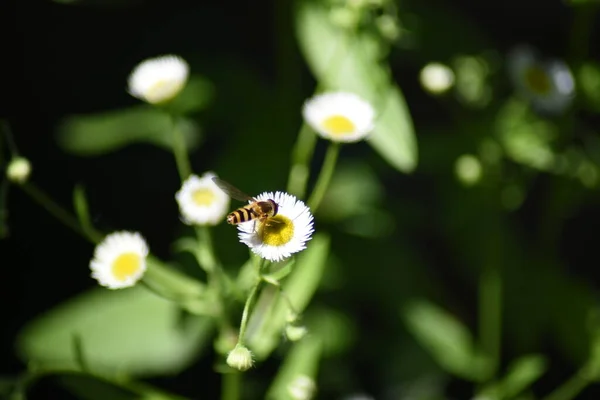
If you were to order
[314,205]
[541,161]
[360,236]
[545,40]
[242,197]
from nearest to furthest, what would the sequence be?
[242,197] → [314,205] → [541,161] → [360,236] → [545,40]

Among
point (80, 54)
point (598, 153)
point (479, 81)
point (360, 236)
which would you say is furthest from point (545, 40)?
point (80, 54)

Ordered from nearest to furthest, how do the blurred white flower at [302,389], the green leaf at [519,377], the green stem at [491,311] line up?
the blurred white flower at [302,389], the green leaf at [519,377], the green stem at [491,311]

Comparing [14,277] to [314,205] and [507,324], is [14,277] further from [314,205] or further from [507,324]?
[507,324]

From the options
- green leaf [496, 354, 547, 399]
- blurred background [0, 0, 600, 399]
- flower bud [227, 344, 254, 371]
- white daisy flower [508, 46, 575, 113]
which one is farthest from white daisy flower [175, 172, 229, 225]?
white daisy flower [508, 46, 575, 113]

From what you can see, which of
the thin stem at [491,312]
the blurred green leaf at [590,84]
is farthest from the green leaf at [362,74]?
the blurred green leaf at [590,84]

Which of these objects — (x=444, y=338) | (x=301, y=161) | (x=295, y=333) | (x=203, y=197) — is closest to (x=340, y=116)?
(x=301, y=161)

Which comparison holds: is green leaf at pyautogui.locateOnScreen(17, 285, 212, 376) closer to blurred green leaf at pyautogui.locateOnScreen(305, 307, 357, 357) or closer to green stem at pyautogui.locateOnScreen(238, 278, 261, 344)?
blurred green leaf at pyautogui.locateOnScreen(305, 307, 357, 357)

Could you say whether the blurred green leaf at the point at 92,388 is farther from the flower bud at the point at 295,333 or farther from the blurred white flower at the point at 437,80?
the blurred white flower at the point at 437,80
